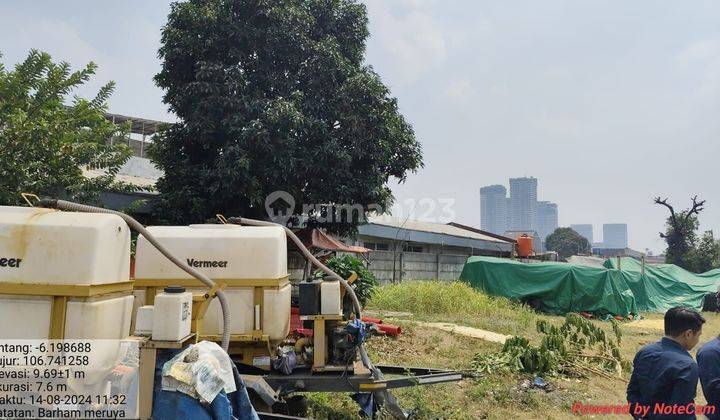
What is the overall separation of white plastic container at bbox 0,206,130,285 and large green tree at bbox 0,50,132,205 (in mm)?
4445

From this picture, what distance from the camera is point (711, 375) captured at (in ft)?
10.5

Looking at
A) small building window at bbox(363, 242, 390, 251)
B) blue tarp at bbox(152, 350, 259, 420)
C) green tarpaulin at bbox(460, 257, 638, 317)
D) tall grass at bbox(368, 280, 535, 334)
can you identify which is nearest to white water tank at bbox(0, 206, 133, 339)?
blue tarp at bbox(152, 350, 259, 420)

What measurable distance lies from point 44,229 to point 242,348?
2.04m

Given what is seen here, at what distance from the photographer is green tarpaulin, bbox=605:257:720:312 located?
58.3ft

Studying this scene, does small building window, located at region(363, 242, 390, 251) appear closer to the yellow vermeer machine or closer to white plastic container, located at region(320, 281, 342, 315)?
the yellow vermeer machine

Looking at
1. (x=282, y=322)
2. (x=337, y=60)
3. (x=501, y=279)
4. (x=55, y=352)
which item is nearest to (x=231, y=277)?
(x=282, y=322)

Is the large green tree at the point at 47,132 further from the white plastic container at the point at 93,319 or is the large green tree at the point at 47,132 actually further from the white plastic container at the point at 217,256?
the white plastic container at the point at 93,319

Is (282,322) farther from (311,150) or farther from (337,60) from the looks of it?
(337,60)

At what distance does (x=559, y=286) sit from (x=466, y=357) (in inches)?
326

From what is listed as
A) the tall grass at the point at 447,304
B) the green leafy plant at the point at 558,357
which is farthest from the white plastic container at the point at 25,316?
the tall grass at the point at 447,304

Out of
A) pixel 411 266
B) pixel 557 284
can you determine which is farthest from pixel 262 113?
pixel 411 266

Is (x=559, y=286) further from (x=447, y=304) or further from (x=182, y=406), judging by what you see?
(x=182, y=406)

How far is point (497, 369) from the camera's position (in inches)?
265

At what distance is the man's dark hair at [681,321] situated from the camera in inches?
119
